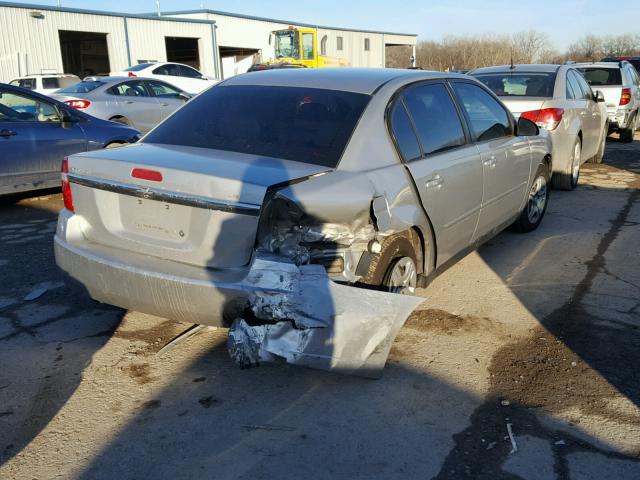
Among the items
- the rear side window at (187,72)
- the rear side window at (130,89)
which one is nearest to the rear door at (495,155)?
the rear side window at (130,89)

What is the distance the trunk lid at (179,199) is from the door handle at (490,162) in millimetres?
1898

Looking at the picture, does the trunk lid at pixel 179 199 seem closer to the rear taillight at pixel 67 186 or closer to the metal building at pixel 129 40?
the rear taillight at pixel 67 186

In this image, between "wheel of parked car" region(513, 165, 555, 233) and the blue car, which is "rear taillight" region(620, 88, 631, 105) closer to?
"wheel of parked car" region(513, 165, 555, 233)

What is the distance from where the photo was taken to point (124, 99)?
12195mm

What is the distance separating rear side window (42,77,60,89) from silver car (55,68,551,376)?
17.7 m

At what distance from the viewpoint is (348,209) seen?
10.8 ft

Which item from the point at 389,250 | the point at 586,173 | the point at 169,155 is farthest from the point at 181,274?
the point at 586,173

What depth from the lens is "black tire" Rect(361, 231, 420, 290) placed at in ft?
11.4

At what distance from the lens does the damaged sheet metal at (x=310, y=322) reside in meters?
3.01

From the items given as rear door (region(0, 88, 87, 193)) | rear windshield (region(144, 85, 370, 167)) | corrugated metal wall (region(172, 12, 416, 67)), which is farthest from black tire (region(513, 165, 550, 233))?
corrugated metal wall (region(172, 12, 416, 67))

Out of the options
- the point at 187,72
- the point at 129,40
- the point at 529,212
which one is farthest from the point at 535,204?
the point at 129,40

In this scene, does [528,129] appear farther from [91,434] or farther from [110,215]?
[91,434]

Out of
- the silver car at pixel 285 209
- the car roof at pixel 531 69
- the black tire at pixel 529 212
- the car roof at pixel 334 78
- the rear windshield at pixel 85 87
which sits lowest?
the black tire at pixel 529 212

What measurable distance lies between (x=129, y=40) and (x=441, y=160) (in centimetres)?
2977
